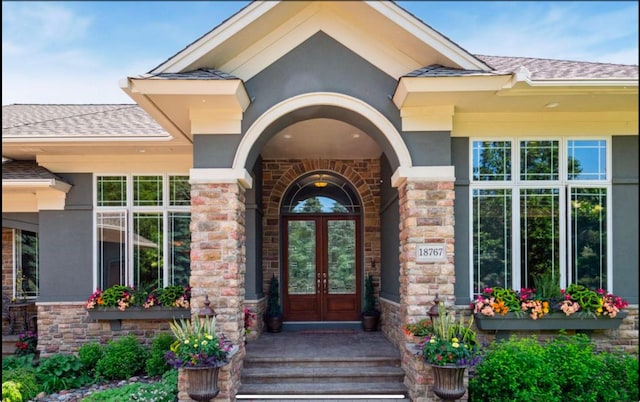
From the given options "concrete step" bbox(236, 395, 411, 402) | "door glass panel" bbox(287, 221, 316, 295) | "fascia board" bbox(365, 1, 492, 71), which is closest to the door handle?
"door glass panel" bbox(287, 221, 316, 295)

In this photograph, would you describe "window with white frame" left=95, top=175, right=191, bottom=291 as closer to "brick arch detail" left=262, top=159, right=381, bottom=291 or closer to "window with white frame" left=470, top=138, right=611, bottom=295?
"brick arch detail" left=262, top=159, right=381, bottom=291

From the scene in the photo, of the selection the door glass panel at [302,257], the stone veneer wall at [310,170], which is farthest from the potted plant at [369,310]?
the door glass panel at [302,257]

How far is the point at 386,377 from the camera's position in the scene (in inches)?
227

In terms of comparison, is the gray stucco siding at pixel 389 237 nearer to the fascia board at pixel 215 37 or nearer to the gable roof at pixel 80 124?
the fascia board at pixel 215 37

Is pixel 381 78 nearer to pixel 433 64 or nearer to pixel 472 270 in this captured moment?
pixel 433 64

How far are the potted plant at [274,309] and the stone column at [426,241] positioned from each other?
363 centimetres

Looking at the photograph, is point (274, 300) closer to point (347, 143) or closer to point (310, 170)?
point (310, 170)

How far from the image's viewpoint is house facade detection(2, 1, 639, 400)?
5.12m

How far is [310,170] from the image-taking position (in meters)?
9.28

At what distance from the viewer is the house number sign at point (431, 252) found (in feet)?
17.3

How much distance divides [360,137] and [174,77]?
11.6 feet

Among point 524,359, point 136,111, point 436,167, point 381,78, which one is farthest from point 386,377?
point 136,111

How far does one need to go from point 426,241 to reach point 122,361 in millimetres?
4707

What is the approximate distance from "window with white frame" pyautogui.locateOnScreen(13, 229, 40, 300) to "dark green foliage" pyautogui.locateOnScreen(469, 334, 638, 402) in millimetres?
7467
